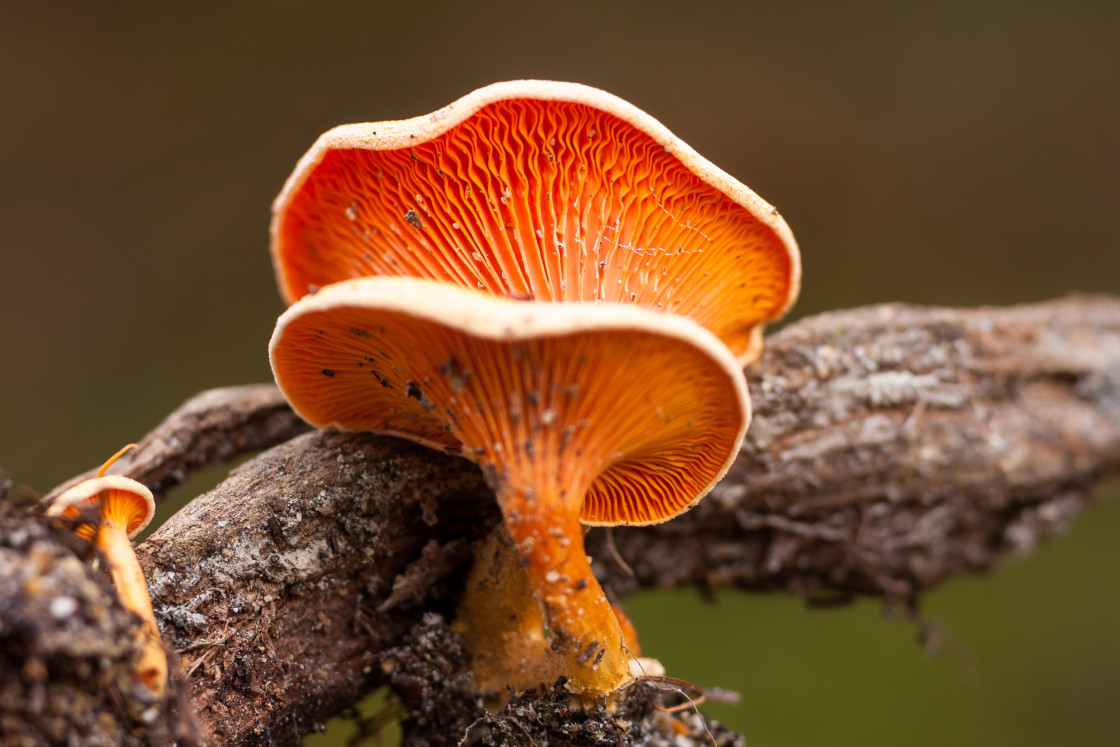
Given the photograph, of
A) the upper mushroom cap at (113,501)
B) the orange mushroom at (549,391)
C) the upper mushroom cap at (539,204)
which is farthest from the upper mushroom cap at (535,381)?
the upper mushroom cap at (113,501)

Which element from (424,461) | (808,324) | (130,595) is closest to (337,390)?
(424,461)

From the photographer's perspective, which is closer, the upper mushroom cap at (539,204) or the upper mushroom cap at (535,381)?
the upper mushroom cap at (535,381)

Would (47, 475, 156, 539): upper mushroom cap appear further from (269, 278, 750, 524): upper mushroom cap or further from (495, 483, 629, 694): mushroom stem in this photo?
(495, 483, 629, 694): mushroom stem

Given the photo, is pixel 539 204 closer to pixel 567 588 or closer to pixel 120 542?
pixel 567 588

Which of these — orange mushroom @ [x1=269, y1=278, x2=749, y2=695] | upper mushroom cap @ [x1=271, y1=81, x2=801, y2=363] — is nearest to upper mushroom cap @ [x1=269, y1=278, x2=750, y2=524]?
orange mushroom @ [x1=269, y1=278, x2=749, y2=695]

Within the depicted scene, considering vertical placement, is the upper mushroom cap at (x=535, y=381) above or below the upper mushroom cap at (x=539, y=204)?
below

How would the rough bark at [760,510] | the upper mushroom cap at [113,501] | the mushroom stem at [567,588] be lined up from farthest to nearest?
the rough bark at [760,510] → the mushroom stem at [567,588] → the upper mushroom cap at [113,501]

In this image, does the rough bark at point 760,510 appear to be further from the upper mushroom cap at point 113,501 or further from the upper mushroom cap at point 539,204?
the upper mushroom cap at point 539,204
